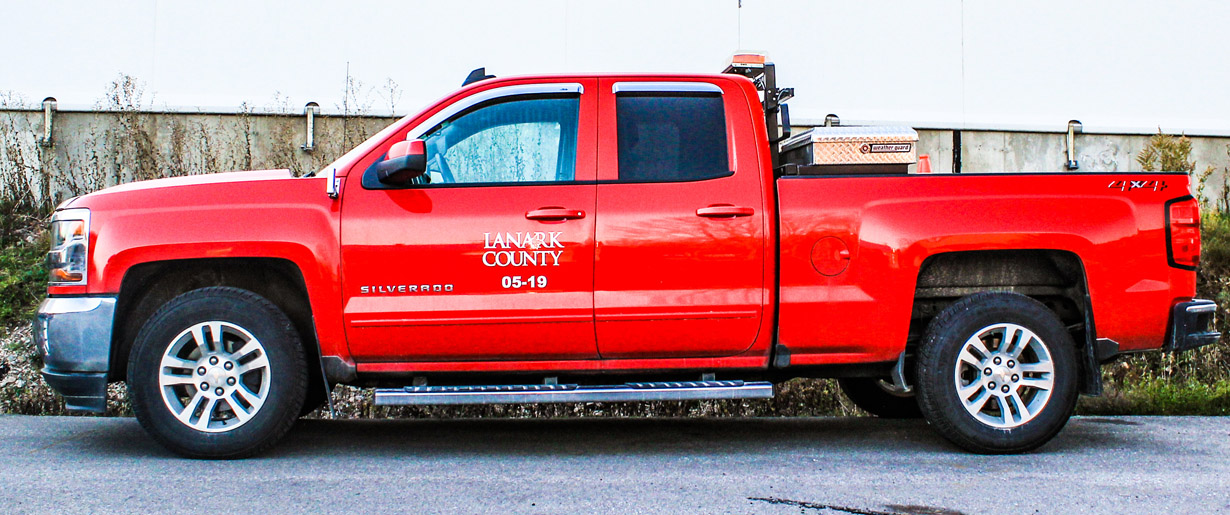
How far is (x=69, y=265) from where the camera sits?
15.6ft

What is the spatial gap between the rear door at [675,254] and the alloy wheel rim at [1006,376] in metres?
1.07

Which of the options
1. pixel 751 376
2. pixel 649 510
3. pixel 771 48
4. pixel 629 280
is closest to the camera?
pixel 649 510

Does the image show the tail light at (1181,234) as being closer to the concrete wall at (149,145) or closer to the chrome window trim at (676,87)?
the chrome window trim at (676,87)

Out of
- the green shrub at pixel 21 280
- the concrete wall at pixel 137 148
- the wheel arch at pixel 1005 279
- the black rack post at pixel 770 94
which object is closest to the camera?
the wheel arch at pixel 1005 279

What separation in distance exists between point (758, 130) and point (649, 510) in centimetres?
213

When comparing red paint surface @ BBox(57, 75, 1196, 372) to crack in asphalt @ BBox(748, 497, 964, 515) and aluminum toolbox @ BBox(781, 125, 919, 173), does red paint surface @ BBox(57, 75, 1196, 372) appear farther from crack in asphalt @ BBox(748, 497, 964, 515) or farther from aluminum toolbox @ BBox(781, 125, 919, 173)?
crack in asphalt @ BBox(748, 497, 964, 515)

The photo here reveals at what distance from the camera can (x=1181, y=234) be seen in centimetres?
490

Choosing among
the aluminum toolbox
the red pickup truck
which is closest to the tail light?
the red pickup truck

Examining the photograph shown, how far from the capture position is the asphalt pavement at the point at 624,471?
383cm

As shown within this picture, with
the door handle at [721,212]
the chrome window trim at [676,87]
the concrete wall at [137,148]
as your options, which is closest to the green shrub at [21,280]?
the concrete wall at [137,148]

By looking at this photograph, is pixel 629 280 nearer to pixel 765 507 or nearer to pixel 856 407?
pixel 765 507

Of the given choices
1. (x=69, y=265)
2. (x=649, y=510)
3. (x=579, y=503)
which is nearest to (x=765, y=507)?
(x=649, y=510)

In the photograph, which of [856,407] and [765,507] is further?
[856,407]

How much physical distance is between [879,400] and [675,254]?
2298mm
